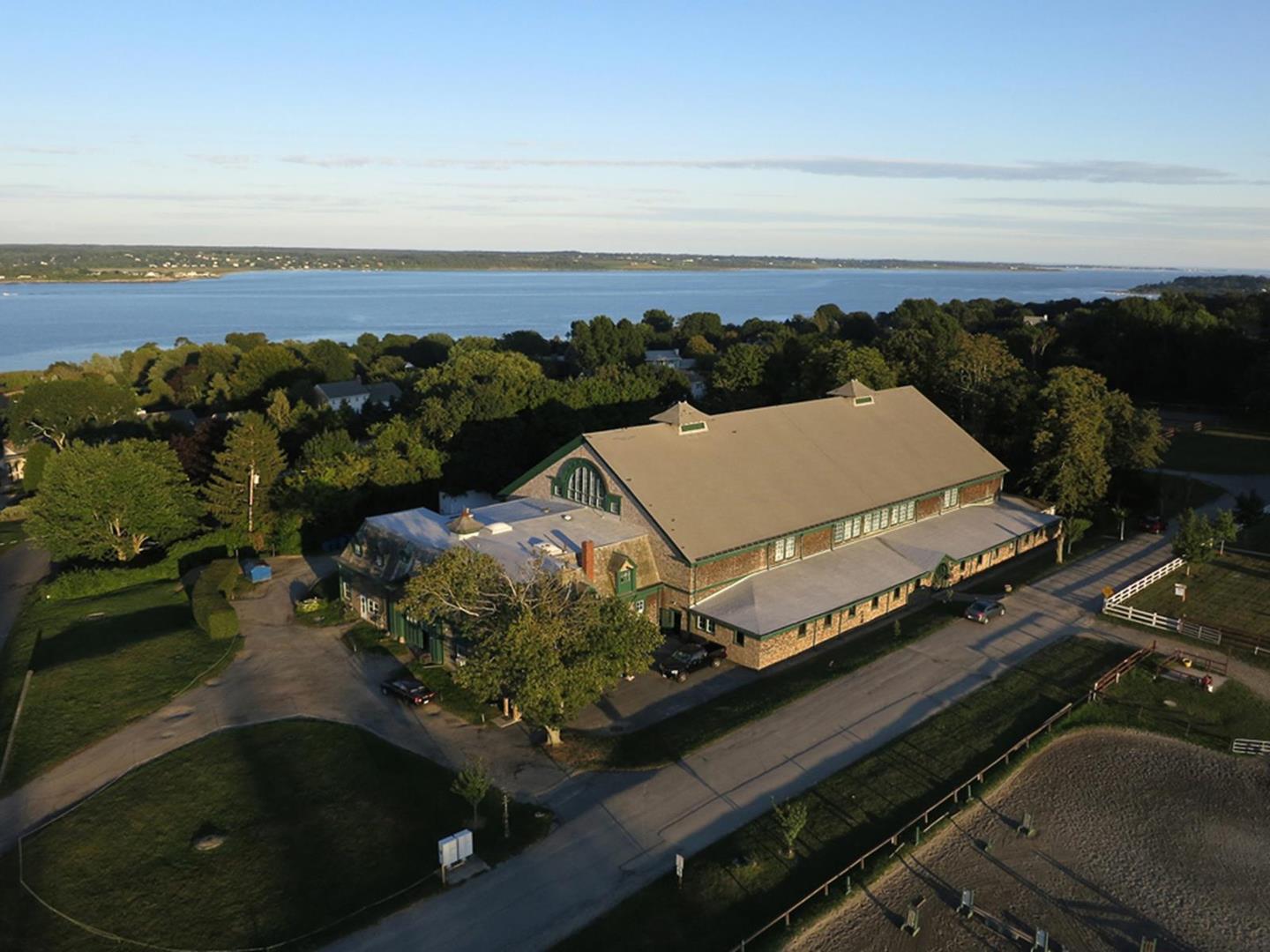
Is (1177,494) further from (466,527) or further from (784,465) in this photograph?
(466,527)

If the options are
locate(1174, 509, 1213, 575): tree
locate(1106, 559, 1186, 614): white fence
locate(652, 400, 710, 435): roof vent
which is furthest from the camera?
locate(652, 400, 710, 435): roof vent

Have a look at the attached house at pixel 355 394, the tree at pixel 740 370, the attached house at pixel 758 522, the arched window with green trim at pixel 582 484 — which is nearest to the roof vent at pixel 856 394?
the attached house at pixel 758 522

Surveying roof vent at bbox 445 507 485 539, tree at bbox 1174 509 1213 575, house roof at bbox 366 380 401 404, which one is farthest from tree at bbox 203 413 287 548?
tree at bbox 1174 509 1213 575

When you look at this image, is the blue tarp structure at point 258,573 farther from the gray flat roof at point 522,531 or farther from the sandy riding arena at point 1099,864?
the sandy riding arena at point 1099,864

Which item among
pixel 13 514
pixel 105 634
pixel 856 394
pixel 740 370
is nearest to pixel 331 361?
pixel 13 514

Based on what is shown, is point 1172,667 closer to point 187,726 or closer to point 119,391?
point 187,726

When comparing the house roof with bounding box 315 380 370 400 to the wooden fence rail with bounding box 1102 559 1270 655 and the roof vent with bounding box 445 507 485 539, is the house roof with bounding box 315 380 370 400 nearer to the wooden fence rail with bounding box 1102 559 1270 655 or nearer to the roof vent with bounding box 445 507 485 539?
the roof vent with bounding box 445 507 485 539
